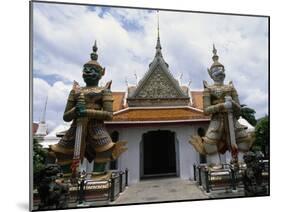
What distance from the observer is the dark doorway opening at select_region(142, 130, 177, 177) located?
4.48m

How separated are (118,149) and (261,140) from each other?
2.29 m

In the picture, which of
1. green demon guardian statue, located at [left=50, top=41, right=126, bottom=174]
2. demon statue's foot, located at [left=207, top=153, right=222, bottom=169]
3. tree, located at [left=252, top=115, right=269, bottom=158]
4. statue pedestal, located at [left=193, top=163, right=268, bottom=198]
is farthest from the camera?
tree, located at [left=252, top=115, right=269, bottom=158]

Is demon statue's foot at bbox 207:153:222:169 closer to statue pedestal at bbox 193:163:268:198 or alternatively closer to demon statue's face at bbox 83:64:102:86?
statue pedestal at bbox 193:163:268:198

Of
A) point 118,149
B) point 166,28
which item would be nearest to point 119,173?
point 118,149

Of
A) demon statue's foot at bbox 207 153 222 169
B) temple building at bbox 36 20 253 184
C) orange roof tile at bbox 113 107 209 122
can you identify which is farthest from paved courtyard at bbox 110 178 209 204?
orange roof tile at bbox 113 107 209 122

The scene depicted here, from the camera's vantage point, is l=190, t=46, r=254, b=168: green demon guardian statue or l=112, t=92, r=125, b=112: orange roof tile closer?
→ l=112, t=92, r=125, b=112: orange roof tile

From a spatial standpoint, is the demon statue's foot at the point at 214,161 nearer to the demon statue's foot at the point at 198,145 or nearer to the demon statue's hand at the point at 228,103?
the demon statue's foot at the point at 198,145

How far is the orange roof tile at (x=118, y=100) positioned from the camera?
4.41 metres

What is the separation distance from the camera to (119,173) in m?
4.28

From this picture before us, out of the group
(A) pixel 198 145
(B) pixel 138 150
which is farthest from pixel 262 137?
(B) pixel 138 150

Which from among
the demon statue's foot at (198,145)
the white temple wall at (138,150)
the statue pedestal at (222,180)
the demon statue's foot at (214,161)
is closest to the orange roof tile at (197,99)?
the white temple wall at (138,150)

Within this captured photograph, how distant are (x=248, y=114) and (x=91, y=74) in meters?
2.53

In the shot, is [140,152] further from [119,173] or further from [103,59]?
[103,59]

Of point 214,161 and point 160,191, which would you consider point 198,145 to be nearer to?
point 214,161
